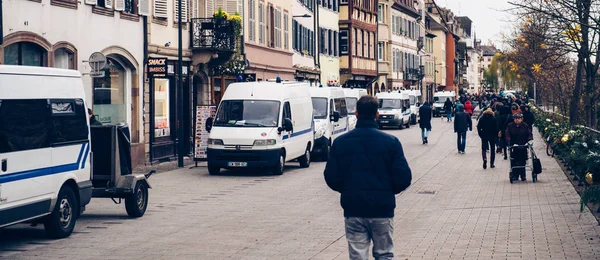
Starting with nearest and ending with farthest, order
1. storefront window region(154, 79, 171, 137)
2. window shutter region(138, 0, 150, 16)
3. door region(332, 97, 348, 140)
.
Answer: window shutter region(138, 0, 150, 16) → storefront window region(154, 79, 171, 137) → door region(332, 97, 348, 140)

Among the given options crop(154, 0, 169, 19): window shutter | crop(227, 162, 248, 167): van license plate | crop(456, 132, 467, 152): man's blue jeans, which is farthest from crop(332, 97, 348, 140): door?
crop(227, 162, 248, 167): van license plate

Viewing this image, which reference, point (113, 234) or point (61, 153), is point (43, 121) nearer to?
point (61, 153)

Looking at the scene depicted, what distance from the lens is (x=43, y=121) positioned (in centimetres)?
1245

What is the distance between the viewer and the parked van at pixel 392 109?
176 ft

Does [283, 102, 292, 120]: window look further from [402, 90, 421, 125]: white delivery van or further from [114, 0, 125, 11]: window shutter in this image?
[402, 90, 421, 125]: white delivery van

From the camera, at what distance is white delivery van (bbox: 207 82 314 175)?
23875mm

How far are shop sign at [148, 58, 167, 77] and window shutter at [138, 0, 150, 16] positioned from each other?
1.41 meters

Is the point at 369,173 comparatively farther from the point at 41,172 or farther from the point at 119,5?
the point at 119,5

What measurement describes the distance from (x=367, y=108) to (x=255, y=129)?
54.4 feet

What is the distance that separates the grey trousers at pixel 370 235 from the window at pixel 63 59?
1701 centimetres

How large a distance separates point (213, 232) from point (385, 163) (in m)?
6.65

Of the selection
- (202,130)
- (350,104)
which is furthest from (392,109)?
(202,130)

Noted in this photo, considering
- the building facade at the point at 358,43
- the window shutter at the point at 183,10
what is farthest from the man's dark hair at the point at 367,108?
the building facade at the point at 358,43

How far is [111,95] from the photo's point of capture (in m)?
26.8
